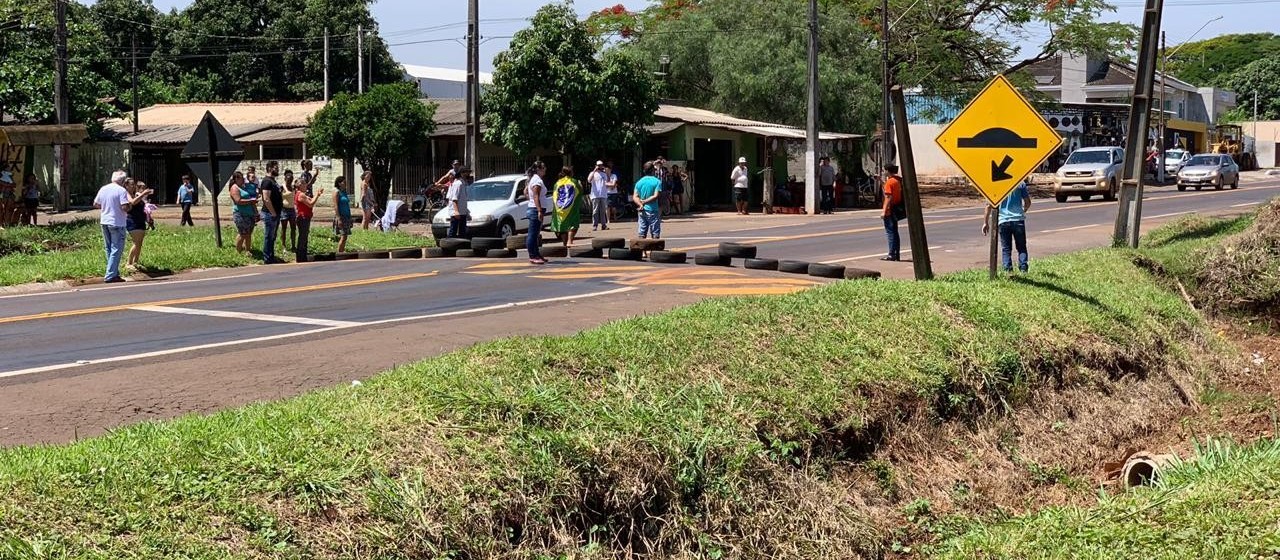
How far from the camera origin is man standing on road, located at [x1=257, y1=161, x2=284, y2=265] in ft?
70.1

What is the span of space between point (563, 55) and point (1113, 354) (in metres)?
25.8

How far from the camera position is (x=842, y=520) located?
7000 millimetres

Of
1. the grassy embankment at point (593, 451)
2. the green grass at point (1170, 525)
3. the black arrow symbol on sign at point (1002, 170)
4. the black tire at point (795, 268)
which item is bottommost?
the green grass at point (1170, 525)

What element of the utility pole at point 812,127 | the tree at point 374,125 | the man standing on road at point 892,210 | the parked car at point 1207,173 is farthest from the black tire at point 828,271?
the parked car at point 1207,173

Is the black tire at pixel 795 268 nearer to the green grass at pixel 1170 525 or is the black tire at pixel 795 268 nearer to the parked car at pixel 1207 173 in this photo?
the green grass at pixel 1170 525

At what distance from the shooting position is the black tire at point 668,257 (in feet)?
60.8

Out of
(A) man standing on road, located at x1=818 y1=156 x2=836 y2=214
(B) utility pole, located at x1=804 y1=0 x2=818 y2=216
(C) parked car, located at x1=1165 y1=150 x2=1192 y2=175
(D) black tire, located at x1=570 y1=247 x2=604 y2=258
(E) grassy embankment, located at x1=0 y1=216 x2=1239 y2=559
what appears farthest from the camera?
(C) parked car, located at x1=1165 y1=150 x2=1192 y2=175

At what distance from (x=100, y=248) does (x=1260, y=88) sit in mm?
104436

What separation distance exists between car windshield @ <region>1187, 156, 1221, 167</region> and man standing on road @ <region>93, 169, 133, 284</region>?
1639 inches

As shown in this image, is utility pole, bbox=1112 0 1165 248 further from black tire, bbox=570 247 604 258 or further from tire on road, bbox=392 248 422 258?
tire on road, bbox=392 248 422 258

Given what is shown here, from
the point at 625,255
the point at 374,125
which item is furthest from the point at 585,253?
the point at 374,125

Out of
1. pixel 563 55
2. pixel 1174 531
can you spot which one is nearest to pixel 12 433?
pixel 1174 531

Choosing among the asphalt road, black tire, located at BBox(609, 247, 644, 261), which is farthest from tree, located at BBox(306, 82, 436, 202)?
black tire, located at BBox(609, 247, 644, 261)

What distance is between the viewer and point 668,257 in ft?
61.1
